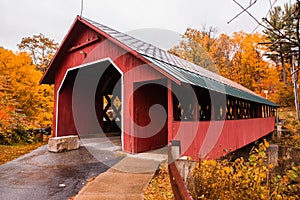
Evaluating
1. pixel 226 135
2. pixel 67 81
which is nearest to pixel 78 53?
pixel 67 81

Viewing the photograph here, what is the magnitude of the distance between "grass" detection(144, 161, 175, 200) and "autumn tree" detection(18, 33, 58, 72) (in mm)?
21532

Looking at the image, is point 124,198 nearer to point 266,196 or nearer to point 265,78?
point 266,196

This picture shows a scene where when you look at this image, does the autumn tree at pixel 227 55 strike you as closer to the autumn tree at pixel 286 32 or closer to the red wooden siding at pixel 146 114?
the red wooden siding at pixel 146 114

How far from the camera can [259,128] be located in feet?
45.3

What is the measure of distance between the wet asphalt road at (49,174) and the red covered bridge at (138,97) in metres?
1.55

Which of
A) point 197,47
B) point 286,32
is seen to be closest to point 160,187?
point 286,32

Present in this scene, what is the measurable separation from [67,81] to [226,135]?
7425mm

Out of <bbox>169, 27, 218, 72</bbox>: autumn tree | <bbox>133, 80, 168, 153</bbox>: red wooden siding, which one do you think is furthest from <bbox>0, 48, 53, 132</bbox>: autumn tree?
<bbox>169, 27, 218, 72</bbox>: autumn tree

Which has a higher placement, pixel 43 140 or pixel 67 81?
pixel 67 81

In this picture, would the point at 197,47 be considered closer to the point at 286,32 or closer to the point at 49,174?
the point at 49,174

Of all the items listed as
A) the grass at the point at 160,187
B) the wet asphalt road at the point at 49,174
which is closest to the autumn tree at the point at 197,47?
the wet asphalt road at the point at 49,174

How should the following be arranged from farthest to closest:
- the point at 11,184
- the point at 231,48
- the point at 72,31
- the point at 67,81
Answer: the point at 231,48 < the point at 67,81 < the point at 72,31 < the point at 11,184

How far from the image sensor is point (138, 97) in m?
7.57

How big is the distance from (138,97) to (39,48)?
20497 millimetres
